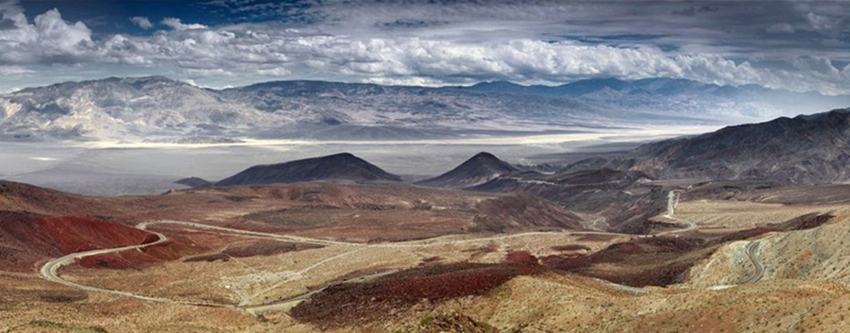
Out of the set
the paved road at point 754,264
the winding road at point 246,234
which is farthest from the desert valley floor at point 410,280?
the winding road at point 246,234

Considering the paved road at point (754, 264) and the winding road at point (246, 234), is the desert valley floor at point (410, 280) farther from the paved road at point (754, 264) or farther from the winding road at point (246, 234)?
the winding road at point (246, 234)

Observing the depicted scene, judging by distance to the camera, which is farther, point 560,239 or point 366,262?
point 560,239

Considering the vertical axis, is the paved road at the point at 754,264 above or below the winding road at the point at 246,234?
above

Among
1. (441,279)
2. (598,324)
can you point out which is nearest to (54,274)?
(441,279)

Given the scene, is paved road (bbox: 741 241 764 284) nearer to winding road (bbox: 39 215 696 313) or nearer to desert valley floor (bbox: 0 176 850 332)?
desert valley floor (bbox: 0 176 850 332)

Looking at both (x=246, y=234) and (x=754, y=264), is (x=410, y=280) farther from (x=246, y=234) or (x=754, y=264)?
(x=246, y=234)

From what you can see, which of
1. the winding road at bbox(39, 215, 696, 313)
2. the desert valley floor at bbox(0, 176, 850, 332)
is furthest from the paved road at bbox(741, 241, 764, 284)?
the winding road at bbox(39, 215, 696, 313)

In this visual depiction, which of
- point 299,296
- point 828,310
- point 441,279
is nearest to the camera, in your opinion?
point 828,310

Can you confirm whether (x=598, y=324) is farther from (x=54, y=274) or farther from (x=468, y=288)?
(x=54, y=274)
